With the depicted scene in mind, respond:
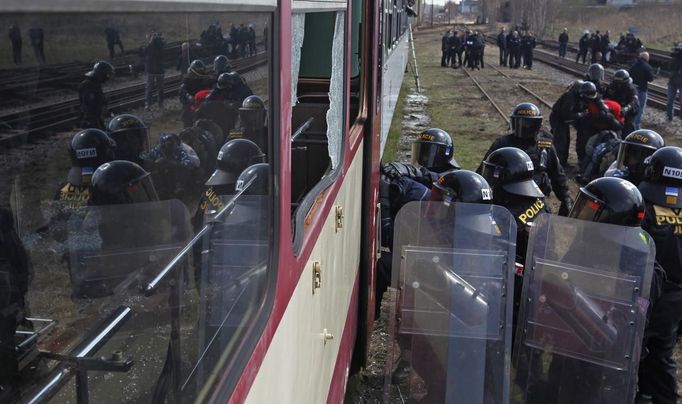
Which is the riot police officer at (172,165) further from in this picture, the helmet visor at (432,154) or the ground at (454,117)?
the helmet visor at (432,154)

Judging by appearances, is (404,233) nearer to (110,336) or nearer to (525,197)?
(525,197)

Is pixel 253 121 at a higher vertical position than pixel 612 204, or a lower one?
higher

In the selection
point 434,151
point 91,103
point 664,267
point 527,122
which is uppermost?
point 91,103

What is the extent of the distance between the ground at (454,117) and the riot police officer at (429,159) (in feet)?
3.20

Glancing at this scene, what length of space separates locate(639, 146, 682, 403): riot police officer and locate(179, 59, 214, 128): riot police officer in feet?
11.9

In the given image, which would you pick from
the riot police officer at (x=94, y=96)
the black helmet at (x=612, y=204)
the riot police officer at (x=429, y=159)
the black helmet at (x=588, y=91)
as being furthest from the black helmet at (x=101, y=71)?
the black helmet at (x=588, y=91)

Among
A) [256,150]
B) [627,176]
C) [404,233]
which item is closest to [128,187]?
[256,150]

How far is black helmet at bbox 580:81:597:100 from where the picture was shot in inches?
397

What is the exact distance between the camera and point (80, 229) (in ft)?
4.15

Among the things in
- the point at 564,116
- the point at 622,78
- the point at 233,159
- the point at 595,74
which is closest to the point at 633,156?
the point at 564,116

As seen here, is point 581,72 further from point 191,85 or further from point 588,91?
point 191,85

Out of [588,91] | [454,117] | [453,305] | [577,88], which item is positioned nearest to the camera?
[453,305]

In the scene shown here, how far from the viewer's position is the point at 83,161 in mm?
1193

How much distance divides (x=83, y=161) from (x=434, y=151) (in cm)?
490
